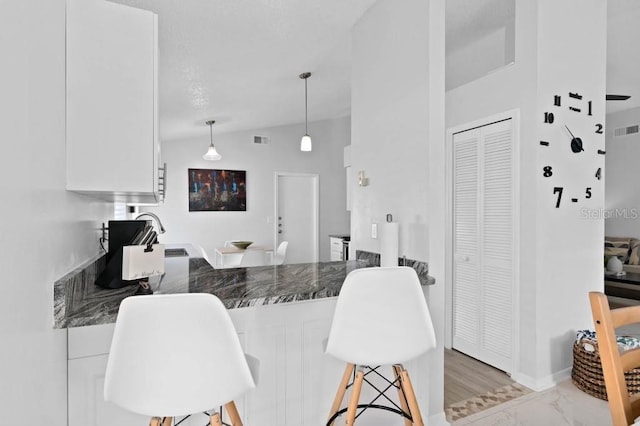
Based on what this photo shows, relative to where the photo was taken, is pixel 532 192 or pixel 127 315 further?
pixel 532 192

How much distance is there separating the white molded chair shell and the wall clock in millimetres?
1840

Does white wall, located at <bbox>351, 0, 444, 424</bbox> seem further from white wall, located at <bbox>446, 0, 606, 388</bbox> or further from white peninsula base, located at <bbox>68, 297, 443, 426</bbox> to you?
white wall, located at <bbox>446, 0, 606, 388</bbox>

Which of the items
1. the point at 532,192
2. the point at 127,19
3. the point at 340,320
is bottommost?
the point at 340,320

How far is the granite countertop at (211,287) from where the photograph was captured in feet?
4.03

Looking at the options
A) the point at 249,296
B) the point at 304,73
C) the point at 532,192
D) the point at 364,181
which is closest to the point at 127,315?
the point at 249,296

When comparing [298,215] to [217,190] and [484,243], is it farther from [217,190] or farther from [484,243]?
[484,243]

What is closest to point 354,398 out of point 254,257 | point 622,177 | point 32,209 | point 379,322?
point 379,322

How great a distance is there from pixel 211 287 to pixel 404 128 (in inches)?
59.2

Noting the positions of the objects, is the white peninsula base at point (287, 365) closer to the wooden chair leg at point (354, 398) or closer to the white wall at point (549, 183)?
the wooden chair leg at point (354, 398)

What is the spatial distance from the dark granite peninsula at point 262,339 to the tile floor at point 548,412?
0.48 m

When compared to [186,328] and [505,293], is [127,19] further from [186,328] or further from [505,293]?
[505,293]

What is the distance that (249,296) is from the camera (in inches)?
58.7

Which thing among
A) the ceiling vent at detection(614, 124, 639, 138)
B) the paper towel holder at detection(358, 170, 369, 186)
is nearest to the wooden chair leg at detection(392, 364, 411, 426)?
the paper towel holder at detection(358, 170, 369, 186)

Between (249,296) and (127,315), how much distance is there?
548 millimetres
